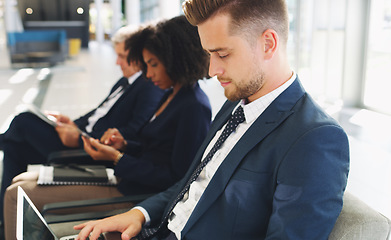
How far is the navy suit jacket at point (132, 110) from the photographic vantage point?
2.44 meters

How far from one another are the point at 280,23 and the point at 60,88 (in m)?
7.92

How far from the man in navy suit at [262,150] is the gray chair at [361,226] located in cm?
5

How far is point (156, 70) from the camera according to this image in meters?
2.05

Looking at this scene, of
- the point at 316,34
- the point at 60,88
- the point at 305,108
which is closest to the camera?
the point at 305,108

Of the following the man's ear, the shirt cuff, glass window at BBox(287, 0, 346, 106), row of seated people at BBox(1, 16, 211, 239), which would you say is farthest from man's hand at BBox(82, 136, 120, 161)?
glass window at BBox(287, 0, 346, 106)

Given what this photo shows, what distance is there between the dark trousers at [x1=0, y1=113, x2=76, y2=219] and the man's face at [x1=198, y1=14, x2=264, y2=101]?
178cm

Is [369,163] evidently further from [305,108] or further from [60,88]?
[60,88]

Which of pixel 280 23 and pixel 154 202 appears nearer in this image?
pixel 280 23

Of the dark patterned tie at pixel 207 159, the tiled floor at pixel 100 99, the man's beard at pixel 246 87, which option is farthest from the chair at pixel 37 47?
the man's beard at pixel 246 87

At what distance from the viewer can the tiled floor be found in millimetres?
3326

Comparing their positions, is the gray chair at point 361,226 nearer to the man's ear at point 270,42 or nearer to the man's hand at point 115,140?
the man's ear at point 270,42

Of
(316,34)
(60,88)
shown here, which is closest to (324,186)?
(316,34)

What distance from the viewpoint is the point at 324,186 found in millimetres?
913

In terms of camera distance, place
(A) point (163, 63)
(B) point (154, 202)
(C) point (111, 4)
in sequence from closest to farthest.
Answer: (B) point (154, 202), (A) point (163, 63), (C) point (111, 4)
